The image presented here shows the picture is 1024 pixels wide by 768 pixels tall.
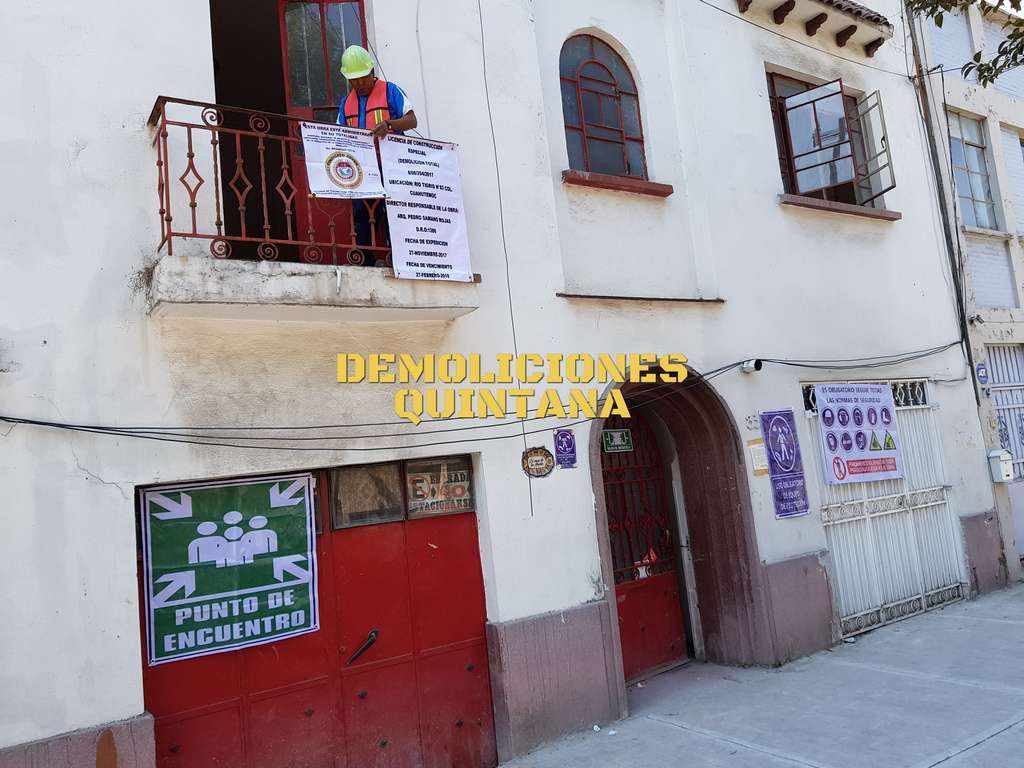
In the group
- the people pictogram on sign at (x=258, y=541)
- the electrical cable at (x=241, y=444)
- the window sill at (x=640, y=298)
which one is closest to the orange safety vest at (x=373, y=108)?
the window sill at (x=640, y=298)

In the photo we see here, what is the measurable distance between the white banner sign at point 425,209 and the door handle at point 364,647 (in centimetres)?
256

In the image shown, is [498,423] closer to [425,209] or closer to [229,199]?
[425,209]

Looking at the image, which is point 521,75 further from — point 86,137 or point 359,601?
point 359,601

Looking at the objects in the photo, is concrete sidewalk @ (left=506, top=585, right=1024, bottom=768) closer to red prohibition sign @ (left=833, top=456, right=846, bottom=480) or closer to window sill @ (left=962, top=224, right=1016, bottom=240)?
red prohibition sign @ (left=833, top=456, right=846, bottom=480)

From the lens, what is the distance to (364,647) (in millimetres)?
5547

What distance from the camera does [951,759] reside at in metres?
5.06

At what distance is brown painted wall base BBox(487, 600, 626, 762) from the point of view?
5855mm

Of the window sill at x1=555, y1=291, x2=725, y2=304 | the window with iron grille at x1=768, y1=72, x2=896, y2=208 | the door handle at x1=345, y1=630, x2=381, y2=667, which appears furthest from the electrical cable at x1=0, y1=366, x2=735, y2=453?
the window with iron grille at x1=768, y1=72, x2=896, y2=208

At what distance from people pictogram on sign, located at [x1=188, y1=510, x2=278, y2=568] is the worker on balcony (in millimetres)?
2183

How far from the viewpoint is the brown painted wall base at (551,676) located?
19.2ft

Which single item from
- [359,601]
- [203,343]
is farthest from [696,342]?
[203,343]

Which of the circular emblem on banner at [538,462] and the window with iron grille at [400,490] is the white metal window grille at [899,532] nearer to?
the circular emblem on banner at [538,462]

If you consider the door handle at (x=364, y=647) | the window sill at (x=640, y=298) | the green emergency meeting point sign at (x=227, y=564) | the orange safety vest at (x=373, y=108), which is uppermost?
the orange safety vest at (x=373, y=108)

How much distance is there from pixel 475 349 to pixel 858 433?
4.85m
